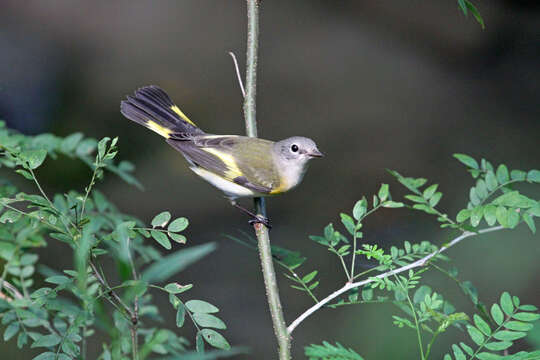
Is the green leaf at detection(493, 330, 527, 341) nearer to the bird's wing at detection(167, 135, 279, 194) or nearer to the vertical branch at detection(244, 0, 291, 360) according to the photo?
the vertical branch at detection(244, 0, 291, 360)

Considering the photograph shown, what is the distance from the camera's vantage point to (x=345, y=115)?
5492 mm

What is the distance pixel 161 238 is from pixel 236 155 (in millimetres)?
1314

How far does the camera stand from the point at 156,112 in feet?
8.27

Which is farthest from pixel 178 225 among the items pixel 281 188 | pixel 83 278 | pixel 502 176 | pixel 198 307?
pixel 281 188

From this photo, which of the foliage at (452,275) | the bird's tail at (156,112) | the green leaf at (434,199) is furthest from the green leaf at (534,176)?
the bird's tail at (156,112)

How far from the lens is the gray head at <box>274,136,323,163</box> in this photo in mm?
2391

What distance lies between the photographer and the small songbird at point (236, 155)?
238 centimetres

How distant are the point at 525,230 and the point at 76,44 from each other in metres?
4.02

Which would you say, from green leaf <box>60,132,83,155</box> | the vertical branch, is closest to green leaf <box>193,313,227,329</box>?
the vertical branch

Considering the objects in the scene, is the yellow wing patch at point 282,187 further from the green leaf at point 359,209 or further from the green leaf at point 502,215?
the green leaf at point 502,215

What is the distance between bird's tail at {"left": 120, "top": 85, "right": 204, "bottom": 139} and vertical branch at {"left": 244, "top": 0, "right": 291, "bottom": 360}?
746 mm

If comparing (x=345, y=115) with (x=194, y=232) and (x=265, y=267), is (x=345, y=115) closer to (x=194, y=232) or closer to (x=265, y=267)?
(x=194, y=232)

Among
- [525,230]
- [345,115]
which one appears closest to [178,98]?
[345,115]

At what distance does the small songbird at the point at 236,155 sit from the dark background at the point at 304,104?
1808mm
